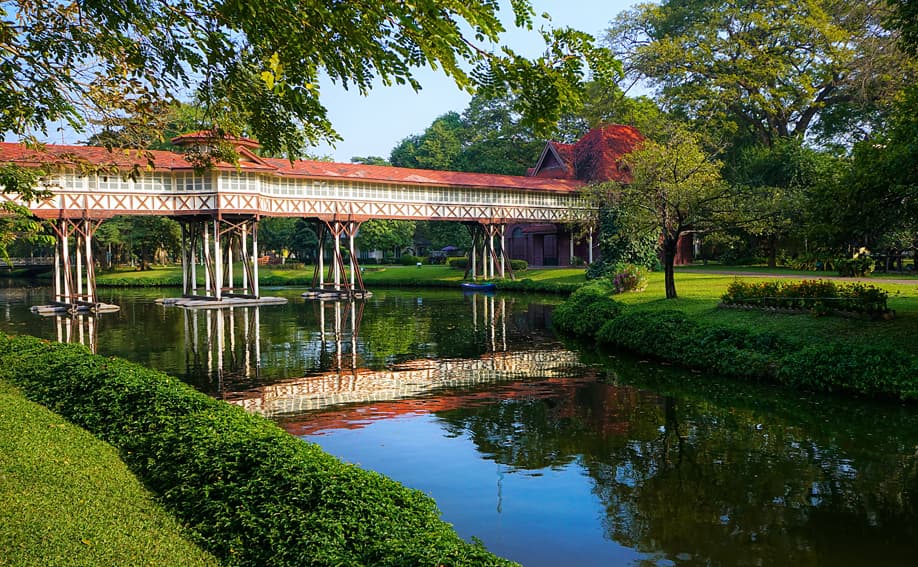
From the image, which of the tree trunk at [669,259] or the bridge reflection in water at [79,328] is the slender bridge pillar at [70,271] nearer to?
the bridge reflection in water at [79,328]

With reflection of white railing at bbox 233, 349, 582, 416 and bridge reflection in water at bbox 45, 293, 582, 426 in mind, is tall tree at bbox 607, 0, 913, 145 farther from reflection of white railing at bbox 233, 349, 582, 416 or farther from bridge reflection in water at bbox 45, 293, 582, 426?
reflection of white railing at bbox 233, 349, 582, 416

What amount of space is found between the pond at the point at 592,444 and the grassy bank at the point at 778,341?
597 millimetres

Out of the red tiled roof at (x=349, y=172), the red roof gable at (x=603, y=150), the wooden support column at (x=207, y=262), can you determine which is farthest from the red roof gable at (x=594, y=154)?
the wooden support column at (x=207, y=262)

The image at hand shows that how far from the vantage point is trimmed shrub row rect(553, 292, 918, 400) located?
41.8 ft

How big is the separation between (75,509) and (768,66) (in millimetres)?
41581

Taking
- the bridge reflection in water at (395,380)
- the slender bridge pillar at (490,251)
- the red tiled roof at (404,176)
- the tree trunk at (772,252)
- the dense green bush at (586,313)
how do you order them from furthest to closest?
the slender bridge pillar at (490,251) < the red tiled roof at (404,176) < the tree trunk at (772,252) < the dense green bush at (586,313) < the bridge reflection in water at (395,380)

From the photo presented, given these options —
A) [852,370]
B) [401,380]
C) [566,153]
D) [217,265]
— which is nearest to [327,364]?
[401,380]

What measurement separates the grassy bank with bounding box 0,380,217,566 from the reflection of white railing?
4803mm

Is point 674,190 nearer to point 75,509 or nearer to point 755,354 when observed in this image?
point 755,354

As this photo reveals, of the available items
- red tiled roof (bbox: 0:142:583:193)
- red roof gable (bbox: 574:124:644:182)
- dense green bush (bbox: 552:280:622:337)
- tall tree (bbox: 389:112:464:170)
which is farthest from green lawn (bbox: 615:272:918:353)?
tall tree (bbox: 389:112:464:170)

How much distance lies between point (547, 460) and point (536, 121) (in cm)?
507

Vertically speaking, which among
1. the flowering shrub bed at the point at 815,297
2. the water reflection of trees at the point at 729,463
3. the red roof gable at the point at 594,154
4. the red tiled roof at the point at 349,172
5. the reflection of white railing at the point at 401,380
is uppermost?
the red roof gable at the point at 594,154

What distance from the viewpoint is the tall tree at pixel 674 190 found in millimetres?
21844

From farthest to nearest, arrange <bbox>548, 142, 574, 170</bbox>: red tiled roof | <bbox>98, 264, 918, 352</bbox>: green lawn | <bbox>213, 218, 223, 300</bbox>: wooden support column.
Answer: <bbox>548, 142, 574, 170</bbox>: red tiled roof → <bbox>213, 218, 223, 300</bbox>: wooden support column → <bbox>98, 264, 918, 352</bbox>: green lawn
